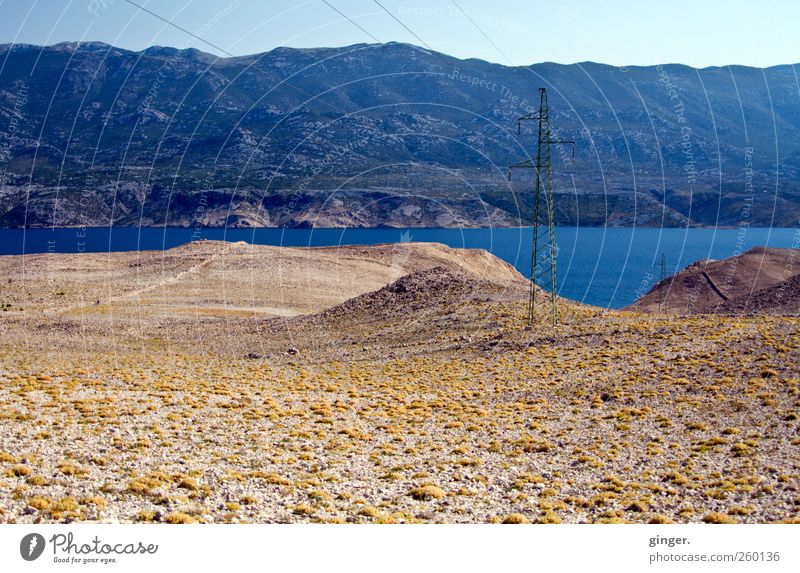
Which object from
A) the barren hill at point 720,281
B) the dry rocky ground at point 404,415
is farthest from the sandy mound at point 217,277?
the barren hill at point 720,281

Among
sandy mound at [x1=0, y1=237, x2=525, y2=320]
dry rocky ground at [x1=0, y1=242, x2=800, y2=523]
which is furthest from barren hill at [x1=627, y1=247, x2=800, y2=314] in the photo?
dry rocky ground at [x1=0, y1=242, x2=800, y2=523]

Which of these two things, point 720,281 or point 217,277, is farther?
point 217,277

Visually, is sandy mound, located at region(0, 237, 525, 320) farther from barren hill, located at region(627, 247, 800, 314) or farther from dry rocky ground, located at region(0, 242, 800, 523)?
barren hill, located at region(627, 247, 800, 314)

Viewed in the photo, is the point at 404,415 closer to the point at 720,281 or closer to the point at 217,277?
the point at 217,277

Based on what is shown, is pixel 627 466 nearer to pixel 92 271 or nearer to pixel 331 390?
pixel 331 390

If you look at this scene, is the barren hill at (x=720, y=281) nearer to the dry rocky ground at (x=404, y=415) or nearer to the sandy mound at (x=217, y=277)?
the sandy mound at (x=217, y=277)

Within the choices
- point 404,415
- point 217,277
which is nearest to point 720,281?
point 217,277

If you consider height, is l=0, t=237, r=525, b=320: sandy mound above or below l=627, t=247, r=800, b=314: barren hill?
below

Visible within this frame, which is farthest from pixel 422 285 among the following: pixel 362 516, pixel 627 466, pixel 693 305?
A: pixel 362 516
